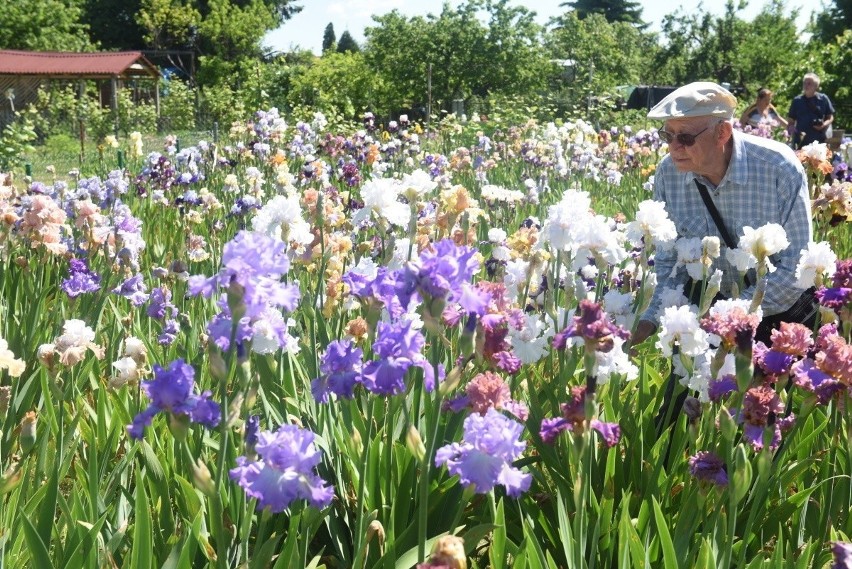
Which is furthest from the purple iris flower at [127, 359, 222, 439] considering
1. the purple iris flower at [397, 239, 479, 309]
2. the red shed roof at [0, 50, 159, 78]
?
the red shed roof at [0, 50, 159, 78]

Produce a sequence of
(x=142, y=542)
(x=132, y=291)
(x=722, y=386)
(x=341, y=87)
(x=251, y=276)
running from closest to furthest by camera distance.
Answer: (x=251, y=276), (x=142, y=542), (x=722, y=386), (x=132, y=291), (x=341, y=87)

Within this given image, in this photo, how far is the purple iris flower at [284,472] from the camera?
1.33 m

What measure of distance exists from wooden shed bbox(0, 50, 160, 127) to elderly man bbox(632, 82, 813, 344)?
28164 millimetres

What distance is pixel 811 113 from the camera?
10523 millimetres

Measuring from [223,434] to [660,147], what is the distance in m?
8.58

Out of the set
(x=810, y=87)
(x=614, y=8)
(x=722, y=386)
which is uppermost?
(x=722, y=386)

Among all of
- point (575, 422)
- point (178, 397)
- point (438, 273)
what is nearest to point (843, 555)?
point (575, 422)

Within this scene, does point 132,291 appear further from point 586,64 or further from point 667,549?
point 586,64

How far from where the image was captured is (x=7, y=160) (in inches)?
398

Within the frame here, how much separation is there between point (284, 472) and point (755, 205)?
2044mm

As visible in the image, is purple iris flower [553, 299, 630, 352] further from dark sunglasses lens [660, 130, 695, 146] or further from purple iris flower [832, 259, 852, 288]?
dark sunglasses lens [660, 130, 695, 146]

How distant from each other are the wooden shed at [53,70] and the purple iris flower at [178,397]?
1151 inches

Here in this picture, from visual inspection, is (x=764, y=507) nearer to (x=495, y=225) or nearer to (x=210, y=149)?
(x=495, y=225)

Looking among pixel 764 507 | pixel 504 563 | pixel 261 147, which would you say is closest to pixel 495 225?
pixel 261 147
